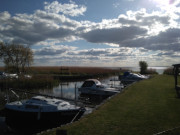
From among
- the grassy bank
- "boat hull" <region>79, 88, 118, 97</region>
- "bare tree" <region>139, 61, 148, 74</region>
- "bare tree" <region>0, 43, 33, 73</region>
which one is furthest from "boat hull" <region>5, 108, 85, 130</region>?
"bare tree" <region>139, 61, 148, 74</region>

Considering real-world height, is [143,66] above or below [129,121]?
above

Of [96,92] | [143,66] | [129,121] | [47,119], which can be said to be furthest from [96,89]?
[143,66]

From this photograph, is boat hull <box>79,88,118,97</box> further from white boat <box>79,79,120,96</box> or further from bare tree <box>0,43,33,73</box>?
bare tree <box>0,43,33,73</box>

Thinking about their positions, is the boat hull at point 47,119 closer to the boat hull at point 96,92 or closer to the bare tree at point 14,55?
the boat hull at point 96,92

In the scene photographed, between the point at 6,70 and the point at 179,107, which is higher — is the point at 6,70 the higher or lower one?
the higher one

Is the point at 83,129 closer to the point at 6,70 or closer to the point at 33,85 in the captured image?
the point at 33,85

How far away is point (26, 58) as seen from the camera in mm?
41375

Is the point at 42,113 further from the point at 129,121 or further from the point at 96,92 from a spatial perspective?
the point at 96,92

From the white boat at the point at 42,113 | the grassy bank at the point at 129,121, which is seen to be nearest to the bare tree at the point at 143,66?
the grassy bank at the point at 129,121

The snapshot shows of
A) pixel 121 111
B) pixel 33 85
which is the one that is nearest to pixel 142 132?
pixel 121 111

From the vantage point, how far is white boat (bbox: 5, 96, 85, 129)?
12.8 meters

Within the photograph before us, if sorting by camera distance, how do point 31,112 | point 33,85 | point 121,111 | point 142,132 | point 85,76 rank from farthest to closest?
point 85,76
point 33,85
point 31,112
point 121,111
point 142,132

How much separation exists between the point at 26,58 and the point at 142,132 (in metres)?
39.0

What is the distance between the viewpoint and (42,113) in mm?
12852
